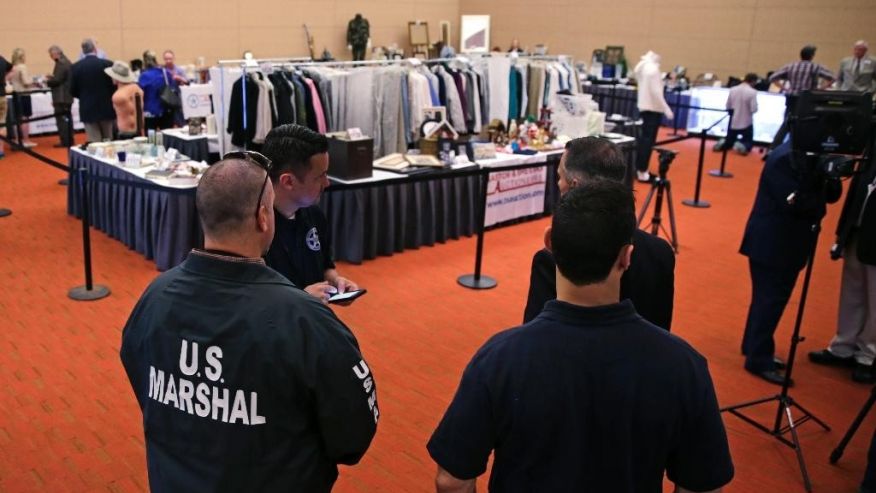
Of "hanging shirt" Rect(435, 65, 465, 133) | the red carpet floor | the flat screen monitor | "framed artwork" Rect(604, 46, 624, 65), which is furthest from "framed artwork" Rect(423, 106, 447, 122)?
"framed artwork" Rect(604, 46, 624, 65)

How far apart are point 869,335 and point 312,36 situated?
54.1 ft

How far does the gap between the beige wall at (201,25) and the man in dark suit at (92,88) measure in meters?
5.31

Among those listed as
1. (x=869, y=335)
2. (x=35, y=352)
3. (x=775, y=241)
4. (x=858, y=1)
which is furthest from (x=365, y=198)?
(x=858, y=1)

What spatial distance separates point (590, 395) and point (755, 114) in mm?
13883

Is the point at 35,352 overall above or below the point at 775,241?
below

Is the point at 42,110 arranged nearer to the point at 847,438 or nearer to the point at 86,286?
the point at 86,286

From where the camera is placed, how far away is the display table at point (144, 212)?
6.38m

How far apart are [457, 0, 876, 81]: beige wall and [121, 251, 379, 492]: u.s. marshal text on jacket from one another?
1629cm

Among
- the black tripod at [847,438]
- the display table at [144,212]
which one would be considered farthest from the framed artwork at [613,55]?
the black tripod at [847,438]

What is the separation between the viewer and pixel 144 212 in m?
6.71

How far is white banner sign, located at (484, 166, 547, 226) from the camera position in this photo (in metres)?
8.02

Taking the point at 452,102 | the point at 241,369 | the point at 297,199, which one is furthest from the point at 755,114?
the point at 241,369

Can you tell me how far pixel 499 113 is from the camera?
32.8 ft

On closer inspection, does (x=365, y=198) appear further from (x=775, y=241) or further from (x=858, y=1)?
(x=858, y=1)
